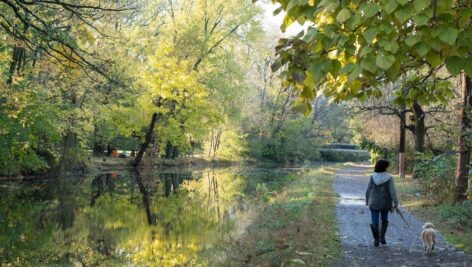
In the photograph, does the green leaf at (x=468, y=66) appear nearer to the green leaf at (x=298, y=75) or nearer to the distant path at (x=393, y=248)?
the green leaf at (x=298, y=75)

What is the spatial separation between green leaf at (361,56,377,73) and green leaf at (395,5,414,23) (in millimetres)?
304

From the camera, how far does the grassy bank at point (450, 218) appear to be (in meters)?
→ 10.6

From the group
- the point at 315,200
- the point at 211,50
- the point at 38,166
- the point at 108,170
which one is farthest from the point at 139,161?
the point at 315,200

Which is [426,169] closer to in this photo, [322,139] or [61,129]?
[61,129]

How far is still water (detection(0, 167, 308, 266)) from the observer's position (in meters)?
11.1

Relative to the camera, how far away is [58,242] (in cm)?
1247

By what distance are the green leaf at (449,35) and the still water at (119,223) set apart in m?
7.93

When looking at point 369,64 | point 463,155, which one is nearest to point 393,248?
point 463,155

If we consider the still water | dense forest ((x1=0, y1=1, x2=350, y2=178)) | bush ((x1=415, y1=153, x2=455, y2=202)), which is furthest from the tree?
dense forest ((x1=0, y1=1, x2=350, y2=178))

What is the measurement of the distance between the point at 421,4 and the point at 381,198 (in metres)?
7.66

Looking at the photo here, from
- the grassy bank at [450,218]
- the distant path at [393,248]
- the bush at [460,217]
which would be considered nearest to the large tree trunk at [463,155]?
the grassy bank at [450,218]

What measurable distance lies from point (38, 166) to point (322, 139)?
1884 inches

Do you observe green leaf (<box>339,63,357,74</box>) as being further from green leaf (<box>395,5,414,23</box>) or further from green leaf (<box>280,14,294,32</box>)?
green leaf (<box>280,14,294,32</box>)

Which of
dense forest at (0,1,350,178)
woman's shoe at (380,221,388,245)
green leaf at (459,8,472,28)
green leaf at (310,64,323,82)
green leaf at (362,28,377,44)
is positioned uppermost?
dense forest at (0,1,350,178)
